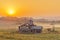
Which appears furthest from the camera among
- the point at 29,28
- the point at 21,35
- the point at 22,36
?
the point at 29,28

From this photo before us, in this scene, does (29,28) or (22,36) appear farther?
(29,28)

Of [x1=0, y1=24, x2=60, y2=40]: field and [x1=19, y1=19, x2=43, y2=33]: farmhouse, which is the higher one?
[x1=19, y1=19, x2=43, y2=33]: farmhouse

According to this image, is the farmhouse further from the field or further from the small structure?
the field

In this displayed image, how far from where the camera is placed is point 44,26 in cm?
1088

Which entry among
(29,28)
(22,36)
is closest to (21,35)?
(22,36)

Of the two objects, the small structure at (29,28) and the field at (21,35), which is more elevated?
the small structure at (29,28)

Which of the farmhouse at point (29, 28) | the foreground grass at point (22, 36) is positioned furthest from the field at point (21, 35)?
the farmhouse at point (29, 28)

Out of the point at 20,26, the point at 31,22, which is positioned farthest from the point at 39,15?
the point at 20,26

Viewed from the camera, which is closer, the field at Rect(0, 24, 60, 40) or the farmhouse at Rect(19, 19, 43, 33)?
the field at Rect(0, 24, 60, 40)

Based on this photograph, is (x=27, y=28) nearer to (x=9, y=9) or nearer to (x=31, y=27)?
(x=31, y=27)

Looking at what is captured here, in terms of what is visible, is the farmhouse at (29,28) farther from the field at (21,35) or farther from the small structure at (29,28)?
the field at (21,35)

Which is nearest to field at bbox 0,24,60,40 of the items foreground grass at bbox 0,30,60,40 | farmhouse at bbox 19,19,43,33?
foreground grass at bbox 0,30,60,40

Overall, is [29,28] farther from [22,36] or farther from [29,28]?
[22,36]

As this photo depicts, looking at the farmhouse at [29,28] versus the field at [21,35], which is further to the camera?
the farmhouse at [29,28]
